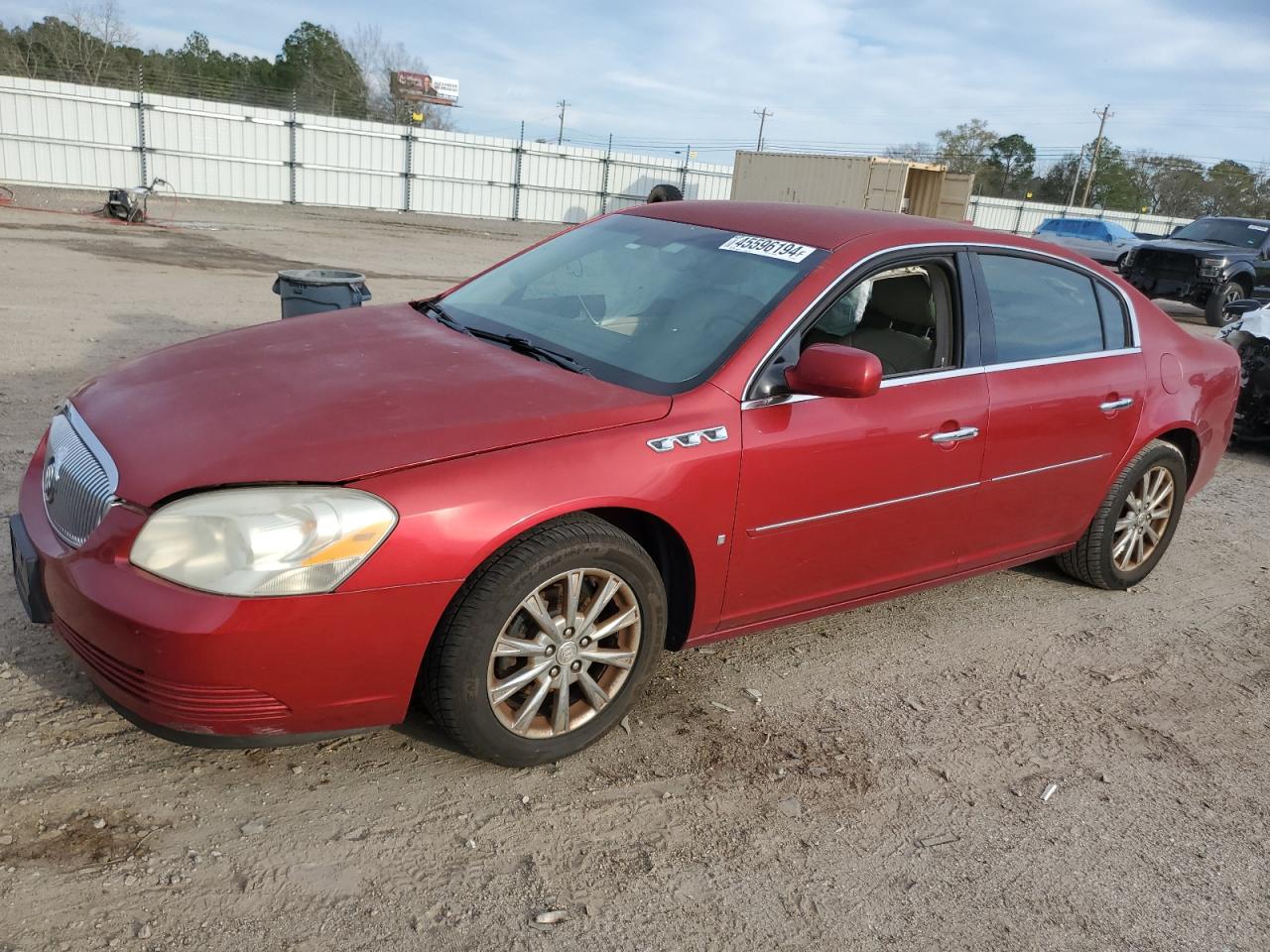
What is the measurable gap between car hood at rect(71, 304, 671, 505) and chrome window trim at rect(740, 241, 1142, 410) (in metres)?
0.35

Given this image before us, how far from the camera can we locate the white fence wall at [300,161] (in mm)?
24391

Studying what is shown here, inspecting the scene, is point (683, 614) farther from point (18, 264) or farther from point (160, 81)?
point (160, 81)

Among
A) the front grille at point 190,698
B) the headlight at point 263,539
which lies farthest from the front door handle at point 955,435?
the front grille at point 190,698

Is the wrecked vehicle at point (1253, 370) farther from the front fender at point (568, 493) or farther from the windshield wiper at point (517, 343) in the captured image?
the windshield wiper at point (517, 343)

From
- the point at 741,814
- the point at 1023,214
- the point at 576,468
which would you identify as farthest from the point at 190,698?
the point at 1023,214

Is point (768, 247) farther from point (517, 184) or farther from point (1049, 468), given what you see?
point (517, 184)

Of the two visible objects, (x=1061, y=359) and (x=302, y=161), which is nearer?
(x=1061, y=359)

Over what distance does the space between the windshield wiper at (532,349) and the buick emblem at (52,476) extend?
4.53 ft

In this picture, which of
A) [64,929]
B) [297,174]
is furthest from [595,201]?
[64,929]

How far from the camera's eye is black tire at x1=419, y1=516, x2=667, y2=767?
8.63 feet

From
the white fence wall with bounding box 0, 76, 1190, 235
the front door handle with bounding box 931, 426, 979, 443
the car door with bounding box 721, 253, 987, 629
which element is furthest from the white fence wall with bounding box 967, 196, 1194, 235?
the front door handle with bounding box 931, 426, 979, 443

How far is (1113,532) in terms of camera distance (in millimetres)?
4582

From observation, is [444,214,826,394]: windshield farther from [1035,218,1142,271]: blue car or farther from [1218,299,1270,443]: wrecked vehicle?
[1035,218,1142,271]: blue car

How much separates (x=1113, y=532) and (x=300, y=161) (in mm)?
27783
